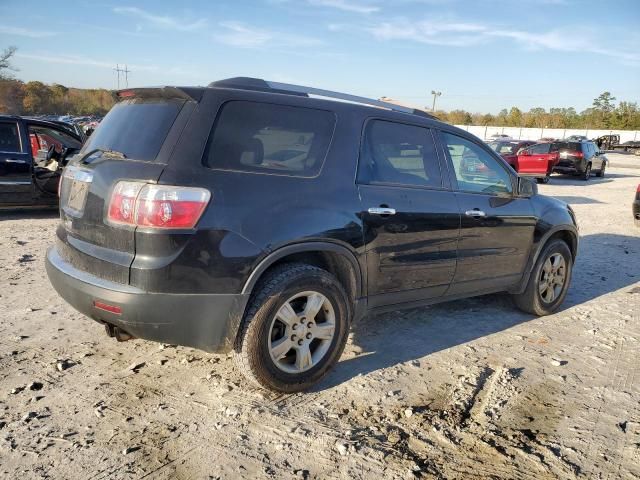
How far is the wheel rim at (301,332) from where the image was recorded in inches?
125

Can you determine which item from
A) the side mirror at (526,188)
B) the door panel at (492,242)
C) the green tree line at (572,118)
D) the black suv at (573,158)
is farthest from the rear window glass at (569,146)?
the green tree line at (572,118)

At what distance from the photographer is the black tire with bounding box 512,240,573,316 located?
4.99 meters

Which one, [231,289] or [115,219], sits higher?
[115,219]

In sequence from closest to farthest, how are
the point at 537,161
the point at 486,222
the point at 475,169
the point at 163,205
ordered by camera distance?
1. the point at 163,205
2. the point at 486,222
3. the point at 475,169
4. the point at 537,161

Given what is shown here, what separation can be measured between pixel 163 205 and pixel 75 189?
3.03 feet

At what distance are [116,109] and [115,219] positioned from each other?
101cm

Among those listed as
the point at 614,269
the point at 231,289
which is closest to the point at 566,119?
the point at 614,269

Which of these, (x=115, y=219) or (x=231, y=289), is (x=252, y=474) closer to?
(x=231, y=289)

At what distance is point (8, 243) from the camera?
6898 millimetres

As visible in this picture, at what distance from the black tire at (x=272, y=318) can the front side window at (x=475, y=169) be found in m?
1.62

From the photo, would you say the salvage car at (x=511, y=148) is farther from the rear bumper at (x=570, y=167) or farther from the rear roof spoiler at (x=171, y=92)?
the rear roof spoiler at (x=171, y=92)

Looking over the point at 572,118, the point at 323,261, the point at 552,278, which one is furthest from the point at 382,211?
the point at 572,118

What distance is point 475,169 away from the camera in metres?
4.47

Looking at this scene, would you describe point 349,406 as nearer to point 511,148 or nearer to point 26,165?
point 26,165
